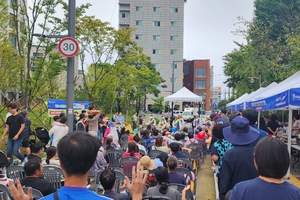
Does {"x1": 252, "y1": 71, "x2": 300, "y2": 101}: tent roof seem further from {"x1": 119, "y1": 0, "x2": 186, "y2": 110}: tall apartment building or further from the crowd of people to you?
{"x1": 119, "y1": 0, "x2": 186, "y2": 110}: tall apartment building

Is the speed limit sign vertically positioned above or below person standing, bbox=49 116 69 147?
above

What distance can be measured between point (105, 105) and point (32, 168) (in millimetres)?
25310

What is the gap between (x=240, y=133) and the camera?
414 centimetres

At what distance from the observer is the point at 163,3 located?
60031 mm

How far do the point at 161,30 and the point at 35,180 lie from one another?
57.8m

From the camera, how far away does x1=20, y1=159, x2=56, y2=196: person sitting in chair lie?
4.11 metres

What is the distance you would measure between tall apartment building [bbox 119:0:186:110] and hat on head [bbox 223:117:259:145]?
55.4 m

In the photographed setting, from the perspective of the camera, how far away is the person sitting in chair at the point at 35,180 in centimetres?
411

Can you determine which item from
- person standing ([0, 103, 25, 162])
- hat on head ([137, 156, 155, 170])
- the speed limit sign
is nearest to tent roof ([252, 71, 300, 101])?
hat on head ([137, 156, 155, 170])

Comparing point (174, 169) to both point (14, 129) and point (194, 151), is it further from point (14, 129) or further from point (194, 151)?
point (14, 129)

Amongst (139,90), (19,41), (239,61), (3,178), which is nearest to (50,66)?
(19,41)

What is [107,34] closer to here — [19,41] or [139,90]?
[19,41]

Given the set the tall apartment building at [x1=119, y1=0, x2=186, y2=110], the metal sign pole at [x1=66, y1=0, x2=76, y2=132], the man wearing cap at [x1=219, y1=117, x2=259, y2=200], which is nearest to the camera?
the man wearing cap at [x1=219, y1=117, x2=259, y2=200]

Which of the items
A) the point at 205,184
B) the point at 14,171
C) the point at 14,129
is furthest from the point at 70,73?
the point at 205,184
